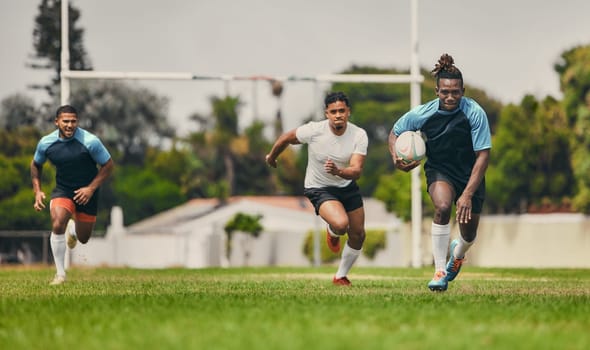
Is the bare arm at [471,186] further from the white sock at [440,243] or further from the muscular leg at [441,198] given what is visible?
the white sock at [440,243]

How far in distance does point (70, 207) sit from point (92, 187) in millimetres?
396

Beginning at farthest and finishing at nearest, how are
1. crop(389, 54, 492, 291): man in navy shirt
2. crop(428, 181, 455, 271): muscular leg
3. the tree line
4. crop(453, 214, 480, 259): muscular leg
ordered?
the tree line < crop(453, 214, 480, 259): muscular leg < crop(428, 181, 455, 271): muscular leg < crop(389, 54, 492, 291): man in navy shirt

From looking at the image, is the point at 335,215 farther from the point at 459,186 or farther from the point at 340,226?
the point at 459,186

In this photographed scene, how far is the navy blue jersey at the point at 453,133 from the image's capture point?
12.4m

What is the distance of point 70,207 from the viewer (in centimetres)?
1549

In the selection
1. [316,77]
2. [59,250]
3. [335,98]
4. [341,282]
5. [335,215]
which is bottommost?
[341,282]

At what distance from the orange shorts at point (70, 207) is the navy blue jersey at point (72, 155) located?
15 cm

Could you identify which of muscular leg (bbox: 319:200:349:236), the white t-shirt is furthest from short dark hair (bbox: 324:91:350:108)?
muscular leg (bbox: 319:200:349:236)

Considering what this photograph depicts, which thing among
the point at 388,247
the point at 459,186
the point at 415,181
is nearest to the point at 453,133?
the point at 459,186

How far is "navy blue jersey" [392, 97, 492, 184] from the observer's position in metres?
12.4

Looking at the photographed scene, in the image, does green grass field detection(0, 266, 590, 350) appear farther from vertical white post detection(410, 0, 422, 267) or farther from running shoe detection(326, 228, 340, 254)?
vertical white post detection(410, 0, 422, 267)

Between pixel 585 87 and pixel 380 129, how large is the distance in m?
45.3

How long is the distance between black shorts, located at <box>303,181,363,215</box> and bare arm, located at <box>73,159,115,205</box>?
8.36ft

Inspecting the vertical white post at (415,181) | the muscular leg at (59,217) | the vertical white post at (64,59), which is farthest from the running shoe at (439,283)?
the vertical white post at (64,59)
